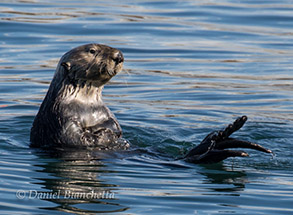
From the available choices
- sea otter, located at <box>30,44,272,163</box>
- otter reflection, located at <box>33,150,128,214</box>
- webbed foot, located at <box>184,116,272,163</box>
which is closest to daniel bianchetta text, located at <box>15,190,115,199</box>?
otter reflection, located at <box>33,150,128,214</box>

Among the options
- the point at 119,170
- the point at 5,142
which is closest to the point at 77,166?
the point at 119,170

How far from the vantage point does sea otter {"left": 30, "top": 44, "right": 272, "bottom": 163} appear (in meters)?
6.70

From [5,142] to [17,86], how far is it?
3145 mm

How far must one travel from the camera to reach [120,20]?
1482cm

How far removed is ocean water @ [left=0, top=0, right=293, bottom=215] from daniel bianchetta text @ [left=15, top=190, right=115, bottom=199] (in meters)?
0.01

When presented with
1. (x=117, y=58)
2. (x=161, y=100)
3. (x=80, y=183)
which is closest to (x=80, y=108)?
(x=117, y=58)

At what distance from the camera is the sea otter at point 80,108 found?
264 inches

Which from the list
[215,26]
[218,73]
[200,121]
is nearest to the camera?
[200,121]

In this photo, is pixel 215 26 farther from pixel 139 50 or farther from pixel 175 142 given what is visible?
pixel 175 142

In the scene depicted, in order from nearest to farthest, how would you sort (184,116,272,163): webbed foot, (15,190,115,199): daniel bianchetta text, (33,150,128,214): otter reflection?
(33,150,128,214): otter reflection, (15,190,115,199): daniel bianchetta text, (184,116,272,163): webbed foot

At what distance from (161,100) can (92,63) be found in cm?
324

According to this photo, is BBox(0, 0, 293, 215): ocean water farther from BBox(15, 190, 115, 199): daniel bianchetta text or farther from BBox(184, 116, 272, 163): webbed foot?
BBox(184, 116, 272, 163): webbed foot

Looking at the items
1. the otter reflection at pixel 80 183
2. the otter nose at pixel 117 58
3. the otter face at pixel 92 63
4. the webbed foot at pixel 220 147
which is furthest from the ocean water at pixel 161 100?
the otter nose at pixel 117 58

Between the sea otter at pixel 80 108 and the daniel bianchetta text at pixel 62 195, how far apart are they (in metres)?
1.15
